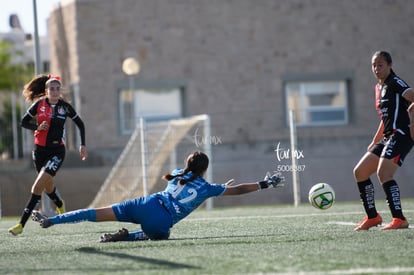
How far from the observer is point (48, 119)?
11867 millimetres

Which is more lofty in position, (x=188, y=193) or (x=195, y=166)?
(x=195, y=166)

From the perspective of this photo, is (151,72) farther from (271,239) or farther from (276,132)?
(271,239)

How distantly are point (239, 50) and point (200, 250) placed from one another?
20.5 metres

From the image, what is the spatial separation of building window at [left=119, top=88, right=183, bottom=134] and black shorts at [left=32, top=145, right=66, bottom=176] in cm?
1597

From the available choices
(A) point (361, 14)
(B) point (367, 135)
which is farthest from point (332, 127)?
(A) point (361, 14)

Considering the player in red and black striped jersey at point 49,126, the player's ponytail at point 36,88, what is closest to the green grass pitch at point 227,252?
the player in red and black striped jersey at point 49,126

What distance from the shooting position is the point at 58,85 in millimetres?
11719

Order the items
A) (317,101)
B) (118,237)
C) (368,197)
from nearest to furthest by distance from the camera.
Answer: (118,237)
(368,197)
(317,101)

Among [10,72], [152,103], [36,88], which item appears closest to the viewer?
[36,88]

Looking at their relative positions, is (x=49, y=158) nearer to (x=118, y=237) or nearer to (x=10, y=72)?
(x=118, y=237)

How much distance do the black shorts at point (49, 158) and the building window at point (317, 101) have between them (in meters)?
17.2

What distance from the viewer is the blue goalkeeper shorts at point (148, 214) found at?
9180 mm

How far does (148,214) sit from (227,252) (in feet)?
4.66

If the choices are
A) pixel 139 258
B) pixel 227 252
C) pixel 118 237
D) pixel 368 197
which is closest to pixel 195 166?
pixel 118 237
